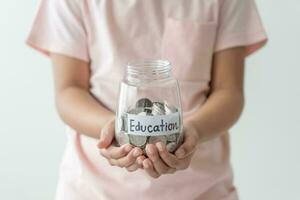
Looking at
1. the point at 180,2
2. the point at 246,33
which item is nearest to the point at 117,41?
the point at 180,2

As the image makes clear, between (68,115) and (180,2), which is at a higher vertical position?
(180,2)

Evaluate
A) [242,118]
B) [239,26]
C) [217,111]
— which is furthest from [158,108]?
[242,118]

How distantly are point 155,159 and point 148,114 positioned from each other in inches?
2.2

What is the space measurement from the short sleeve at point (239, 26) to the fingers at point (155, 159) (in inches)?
11.5

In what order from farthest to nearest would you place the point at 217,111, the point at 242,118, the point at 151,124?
1. the point at 242,118
2. the point at 217,111
3. the point at 151,124

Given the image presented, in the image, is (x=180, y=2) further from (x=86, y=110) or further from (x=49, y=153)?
(x=49, y=153)

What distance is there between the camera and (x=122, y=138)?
73 centimetres

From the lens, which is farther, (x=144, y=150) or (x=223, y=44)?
(x=223, y=44)

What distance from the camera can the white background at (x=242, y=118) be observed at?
53.0 inches

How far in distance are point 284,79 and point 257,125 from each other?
0.42ft

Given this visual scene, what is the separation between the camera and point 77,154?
0.94 meters

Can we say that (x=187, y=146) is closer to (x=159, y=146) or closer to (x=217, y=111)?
(x=159, y=146)

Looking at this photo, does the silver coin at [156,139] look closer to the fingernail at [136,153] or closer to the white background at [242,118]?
the fingernail at [136,153]

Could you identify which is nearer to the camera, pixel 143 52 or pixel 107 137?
pixel 107 137
